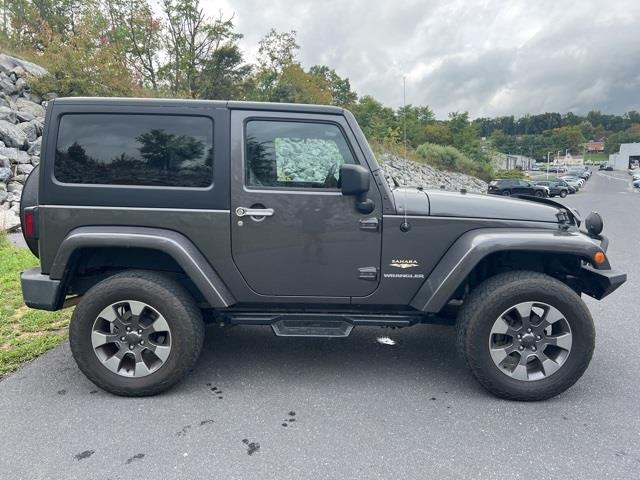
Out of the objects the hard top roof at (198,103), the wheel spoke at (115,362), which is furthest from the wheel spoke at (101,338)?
the hard top roof at (198,103)

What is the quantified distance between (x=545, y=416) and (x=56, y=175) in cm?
374

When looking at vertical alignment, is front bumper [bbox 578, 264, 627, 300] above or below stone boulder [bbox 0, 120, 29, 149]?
below

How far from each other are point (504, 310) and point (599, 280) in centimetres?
85

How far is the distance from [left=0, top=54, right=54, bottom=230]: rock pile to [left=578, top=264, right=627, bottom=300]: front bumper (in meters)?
9.89

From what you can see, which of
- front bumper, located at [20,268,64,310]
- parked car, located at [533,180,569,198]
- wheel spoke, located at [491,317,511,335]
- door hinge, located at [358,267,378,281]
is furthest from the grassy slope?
parked car, located at [533,180,569,198]

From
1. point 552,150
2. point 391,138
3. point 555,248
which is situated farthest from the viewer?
point 552,150

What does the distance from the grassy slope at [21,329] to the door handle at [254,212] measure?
7.47 ft

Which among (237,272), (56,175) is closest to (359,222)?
(237,272)

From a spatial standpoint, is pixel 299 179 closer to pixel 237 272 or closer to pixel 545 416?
pixel 237 272

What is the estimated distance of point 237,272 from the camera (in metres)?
3.12

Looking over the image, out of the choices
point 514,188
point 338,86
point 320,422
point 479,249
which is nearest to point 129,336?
point 320,422

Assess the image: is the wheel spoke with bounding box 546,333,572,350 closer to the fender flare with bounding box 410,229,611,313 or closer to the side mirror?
the fender flare with bounding box 410,229,611,313

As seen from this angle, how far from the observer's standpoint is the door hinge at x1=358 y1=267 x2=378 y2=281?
10.2 ft

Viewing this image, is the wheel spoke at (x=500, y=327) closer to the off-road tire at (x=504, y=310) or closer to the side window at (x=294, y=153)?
the off-road tire at (x=504, y=310)
